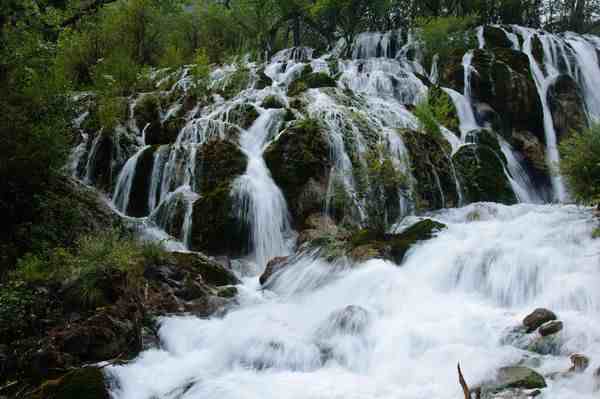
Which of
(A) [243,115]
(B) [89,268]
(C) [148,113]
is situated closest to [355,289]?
(B) [89,268]

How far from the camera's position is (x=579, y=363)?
242 inches

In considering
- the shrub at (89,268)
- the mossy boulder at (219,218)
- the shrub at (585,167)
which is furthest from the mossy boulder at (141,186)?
the shrub at (585,167)

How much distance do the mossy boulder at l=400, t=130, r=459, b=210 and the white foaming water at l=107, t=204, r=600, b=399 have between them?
4.25m

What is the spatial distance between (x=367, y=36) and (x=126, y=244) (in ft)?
99.0

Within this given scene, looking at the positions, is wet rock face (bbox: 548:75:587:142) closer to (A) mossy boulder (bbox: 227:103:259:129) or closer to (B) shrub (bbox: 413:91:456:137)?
(B) shrub (bbox: 413:91:456:137)

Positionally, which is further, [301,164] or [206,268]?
[301,164]

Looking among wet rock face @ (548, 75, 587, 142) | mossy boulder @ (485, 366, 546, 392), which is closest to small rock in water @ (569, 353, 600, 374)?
mossy boulder @ (485, 366, 546, 392)

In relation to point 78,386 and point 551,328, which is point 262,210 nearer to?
point 78,386

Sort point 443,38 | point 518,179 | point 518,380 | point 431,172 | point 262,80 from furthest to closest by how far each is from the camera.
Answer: point 443,38 → point 262,80 → point 518,179 → point 431,172 → point 518,380

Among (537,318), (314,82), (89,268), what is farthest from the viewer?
(314,82)

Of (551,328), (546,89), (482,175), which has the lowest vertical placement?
(551,328)

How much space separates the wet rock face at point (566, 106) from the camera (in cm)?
2214

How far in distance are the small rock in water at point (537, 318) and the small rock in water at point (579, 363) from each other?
1024mm

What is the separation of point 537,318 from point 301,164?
861 centimetres
